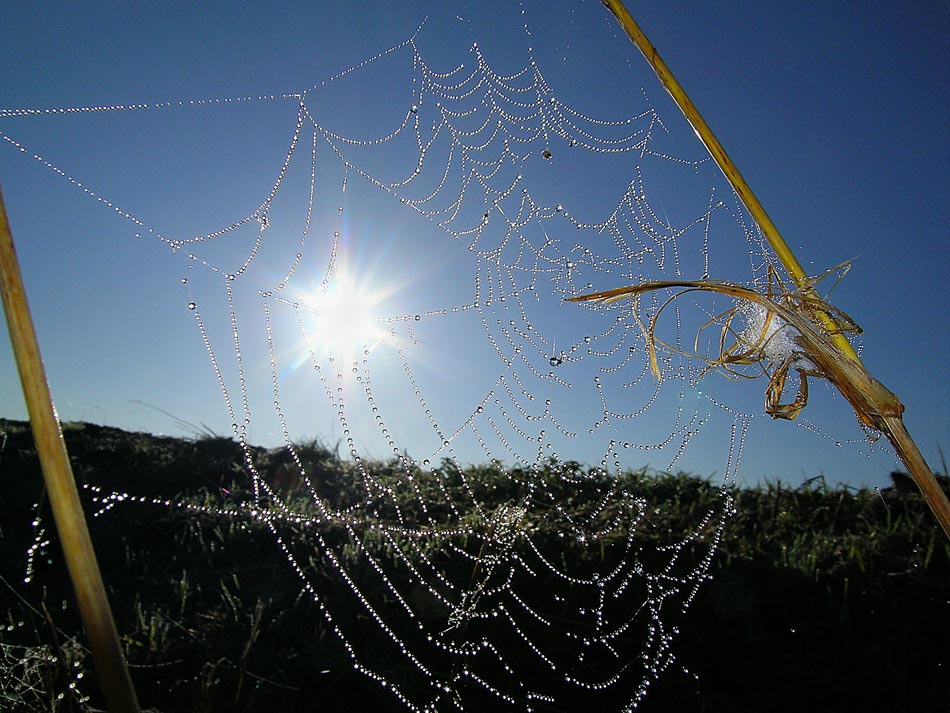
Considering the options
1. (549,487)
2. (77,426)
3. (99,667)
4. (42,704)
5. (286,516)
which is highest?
(77,426)

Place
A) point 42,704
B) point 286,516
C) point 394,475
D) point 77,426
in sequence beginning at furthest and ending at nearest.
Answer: point 77,426, point 394,475, point 286,516, point 42,704

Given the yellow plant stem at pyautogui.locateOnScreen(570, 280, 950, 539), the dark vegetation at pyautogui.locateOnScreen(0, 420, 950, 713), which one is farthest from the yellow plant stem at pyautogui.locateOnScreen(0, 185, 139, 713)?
the dark vegetation at pyautogui.locateOnScreen(0, 420, 950, 713)

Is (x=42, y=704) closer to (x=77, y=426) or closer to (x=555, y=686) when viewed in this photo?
(x=555, y=686)

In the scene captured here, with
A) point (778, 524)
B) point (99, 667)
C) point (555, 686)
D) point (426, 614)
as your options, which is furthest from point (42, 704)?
point (778, 524)

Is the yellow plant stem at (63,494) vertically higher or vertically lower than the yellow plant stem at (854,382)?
lower

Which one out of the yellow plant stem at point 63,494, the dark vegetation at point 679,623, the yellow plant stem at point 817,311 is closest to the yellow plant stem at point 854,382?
the yellow plant stem at point 817,311

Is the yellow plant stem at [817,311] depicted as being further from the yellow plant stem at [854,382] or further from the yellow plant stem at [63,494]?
the yellow plant stem at [63,494]

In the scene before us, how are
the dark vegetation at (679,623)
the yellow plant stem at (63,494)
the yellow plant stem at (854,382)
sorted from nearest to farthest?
the yellow plant stem at (63,494), the yellow plant stem at (854,382), the dark vegetation at (679,623)
